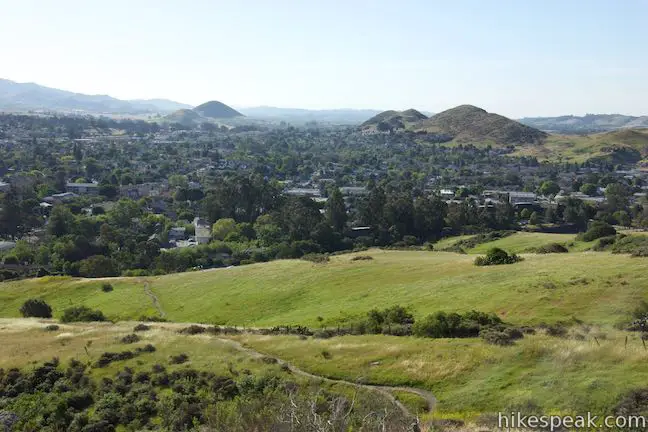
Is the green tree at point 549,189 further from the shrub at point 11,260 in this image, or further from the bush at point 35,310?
the bush at point 35,310

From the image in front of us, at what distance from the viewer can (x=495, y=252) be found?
42.1 meters

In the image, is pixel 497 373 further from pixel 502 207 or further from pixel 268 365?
pixel 502 207

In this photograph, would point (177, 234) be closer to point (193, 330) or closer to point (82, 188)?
point (82, 188)

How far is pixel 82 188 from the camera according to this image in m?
131

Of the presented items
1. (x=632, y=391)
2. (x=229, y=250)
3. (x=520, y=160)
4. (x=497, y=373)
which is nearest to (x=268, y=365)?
(x=497, y=373)

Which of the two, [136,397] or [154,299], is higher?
[136,397]

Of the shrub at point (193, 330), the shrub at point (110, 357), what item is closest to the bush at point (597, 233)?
the shrub at point (193, 330)

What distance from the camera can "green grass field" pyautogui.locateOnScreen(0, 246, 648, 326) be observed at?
96.3ft

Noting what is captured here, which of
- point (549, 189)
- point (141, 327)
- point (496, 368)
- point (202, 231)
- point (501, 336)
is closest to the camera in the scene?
point (496, 368)

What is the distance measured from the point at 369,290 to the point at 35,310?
24.4 meters

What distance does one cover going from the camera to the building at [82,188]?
129625mm

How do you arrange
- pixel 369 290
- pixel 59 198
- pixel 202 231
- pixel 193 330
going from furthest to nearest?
pixel 59 198 < pixel 202 231 < pixel 369 290 < pixel 193 330

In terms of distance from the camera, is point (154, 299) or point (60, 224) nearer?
point (154, 299)

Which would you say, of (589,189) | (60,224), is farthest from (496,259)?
(589,189)
